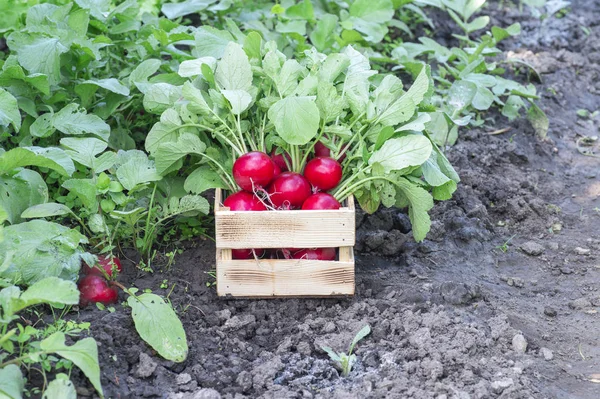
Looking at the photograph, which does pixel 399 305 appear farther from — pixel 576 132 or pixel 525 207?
pixel 576 132

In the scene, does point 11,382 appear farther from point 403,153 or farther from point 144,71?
point 144,71

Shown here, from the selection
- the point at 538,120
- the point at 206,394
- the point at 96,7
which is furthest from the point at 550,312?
the point at 96,7

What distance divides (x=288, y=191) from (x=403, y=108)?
538 millimetres

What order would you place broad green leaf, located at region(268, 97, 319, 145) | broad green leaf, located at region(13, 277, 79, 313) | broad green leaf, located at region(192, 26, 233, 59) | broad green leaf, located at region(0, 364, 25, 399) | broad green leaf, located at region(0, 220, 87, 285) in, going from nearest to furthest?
1. broad green leaf, located at region(0, 364, 25, 399)
2. broad green leaf, located at region(13, 277, 79, 313)
3. broad green leaf, located at region(0, 220, 87, 285)
4. broad green leaf, located at region(268, 97, 319, 145)
5. broad green leaf, located at region(192, 26, 233, 59)

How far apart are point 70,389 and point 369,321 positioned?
108 centimetres

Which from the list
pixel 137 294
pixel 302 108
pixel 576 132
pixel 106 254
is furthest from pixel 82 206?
pixel 576 132

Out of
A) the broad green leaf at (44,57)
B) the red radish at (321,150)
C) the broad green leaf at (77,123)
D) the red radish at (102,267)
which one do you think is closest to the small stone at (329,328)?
the red radish at (321,150)

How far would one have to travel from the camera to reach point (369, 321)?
2826mm

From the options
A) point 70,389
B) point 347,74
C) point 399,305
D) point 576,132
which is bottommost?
point 576,132

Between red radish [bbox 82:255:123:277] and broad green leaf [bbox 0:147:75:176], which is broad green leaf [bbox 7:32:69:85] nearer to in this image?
broad green leaf [bbox 0:147:75:176]

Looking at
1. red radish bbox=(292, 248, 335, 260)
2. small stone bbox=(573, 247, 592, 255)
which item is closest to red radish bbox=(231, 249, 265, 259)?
red radish bbox=(292, 248, 335, 260)

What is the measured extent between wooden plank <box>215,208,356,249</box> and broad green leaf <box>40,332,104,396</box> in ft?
2.45

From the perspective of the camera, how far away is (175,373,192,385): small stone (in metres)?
2.50

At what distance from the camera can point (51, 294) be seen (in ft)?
7.47
